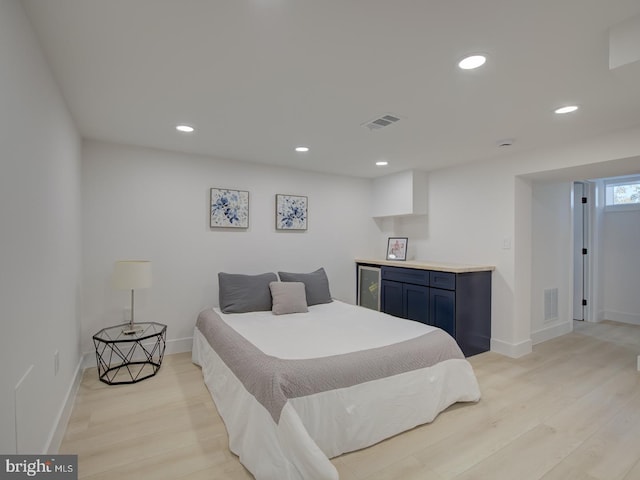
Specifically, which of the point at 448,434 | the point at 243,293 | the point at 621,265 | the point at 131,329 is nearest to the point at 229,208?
the point at 243,293

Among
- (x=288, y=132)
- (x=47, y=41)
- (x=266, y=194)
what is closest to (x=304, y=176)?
(x=266, y=194)

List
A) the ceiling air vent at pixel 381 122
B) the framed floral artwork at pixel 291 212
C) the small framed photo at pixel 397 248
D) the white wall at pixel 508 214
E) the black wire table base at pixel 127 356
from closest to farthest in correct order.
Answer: the ceiling air vent at pixel 381 122 → the black wire table base at pixel 127 356 → the white wall at pixel 508 214 → the framed floral artwork at pixel 291 212 → the small framed photo at pixel 397 248

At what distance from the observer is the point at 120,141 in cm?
329

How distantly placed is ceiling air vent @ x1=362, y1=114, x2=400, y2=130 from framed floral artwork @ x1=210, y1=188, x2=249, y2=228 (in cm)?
187

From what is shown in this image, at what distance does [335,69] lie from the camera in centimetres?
189

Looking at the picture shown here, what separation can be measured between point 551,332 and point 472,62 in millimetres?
3985

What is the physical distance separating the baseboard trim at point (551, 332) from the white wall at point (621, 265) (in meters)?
1.22

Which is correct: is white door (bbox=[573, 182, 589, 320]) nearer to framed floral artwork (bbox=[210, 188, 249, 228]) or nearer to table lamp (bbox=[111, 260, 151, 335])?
framed floral artwork (bbox=[210, 188, 249, 228])

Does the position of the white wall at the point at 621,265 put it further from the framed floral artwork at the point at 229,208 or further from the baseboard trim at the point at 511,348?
the framed floral artwork at the point at 229,208

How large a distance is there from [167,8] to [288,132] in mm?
1612

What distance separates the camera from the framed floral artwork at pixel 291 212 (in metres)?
4.26

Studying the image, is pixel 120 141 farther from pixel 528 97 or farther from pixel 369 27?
pixel 528 97

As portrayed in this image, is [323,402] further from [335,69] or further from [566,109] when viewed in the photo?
[566,109]

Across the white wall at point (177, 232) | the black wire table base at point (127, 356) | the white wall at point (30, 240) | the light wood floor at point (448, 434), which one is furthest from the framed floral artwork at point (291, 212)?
the white wall at point (30, 240)
